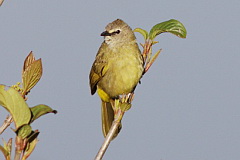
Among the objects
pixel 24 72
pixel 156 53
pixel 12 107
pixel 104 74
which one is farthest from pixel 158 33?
pixel 104 74

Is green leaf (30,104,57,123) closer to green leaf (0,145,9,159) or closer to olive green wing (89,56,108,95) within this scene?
green leaf (0,145,9,159)

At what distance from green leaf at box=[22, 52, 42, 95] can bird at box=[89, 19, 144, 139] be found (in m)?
1.79

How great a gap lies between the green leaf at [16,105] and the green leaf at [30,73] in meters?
0.15

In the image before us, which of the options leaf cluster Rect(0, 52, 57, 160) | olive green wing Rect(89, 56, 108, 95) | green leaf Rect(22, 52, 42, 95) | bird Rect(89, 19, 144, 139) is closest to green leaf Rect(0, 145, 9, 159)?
leaf cluster Rect(0, 52, 57, 160)

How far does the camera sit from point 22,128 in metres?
1.24

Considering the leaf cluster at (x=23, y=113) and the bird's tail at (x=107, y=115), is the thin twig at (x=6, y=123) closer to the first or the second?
the leaf cluster at (x=23, y=113)

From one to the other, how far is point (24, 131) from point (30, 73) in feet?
0.80

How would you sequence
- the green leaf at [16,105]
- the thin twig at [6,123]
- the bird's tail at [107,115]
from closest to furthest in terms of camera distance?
the green leaf at [16,105]
the thin twig at [6,123]
the bird's tail at [107,115]

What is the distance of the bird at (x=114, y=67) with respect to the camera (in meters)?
3.34

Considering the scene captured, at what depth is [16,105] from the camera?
1244 mm

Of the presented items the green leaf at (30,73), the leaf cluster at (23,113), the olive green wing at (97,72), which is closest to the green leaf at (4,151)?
the leaf cluster at (23,113)

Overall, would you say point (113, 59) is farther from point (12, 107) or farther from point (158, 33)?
point (12, 107)

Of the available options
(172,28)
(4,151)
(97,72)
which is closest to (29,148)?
(4,151)

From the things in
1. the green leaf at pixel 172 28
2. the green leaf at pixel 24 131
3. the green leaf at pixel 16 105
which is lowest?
the green leaf at pixel 24 131
